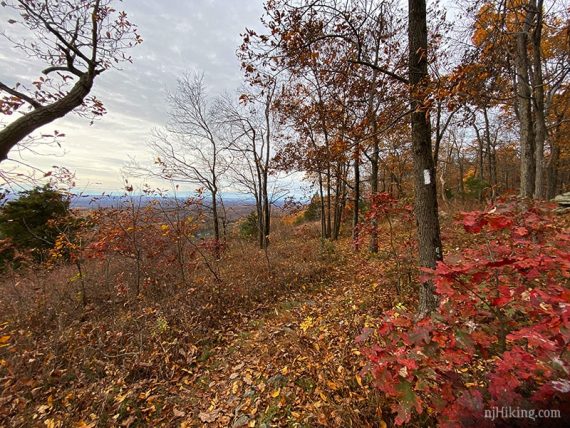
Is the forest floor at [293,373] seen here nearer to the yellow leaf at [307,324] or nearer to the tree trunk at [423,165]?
the yellow leaf at [307,324]

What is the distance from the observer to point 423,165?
325 cm

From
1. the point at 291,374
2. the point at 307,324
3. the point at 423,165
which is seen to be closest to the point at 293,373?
the point at 291,374

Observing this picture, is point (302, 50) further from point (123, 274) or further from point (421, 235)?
point (123, 274)

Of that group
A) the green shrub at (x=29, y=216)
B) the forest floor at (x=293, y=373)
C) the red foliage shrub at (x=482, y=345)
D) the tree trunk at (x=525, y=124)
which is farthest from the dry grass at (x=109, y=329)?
the tree trunk at (x=525, y=124)

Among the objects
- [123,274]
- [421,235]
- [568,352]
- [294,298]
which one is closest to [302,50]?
[421,235]

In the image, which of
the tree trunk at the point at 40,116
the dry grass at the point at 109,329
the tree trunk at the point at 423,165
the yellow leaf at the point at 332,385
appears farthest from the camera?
the tree trunk at the point at 40,116

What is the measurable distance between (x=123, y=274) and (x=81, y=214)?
103 inches

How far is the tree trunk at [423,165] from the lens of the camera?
10.4 ft

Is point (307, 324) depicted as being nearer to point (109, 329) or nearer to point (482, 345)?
point (482, 345)

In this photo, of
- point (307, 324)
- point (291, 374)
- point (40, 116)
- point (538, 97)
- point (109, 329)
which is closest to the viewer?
point (291, 374)

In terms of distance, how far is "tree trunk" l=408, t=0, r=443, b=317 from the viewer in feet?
10.4

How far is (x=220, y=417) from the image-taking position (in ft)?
9.44

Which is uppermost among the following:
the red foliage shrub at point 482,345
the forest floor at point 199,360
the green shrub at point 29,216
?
the green shrub at point 29,216

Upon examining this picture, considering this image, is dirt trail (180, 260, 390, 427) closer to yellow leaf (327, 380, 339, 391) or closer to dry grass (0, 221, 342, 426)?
yellow leaf (327, 380, 339, 391)
